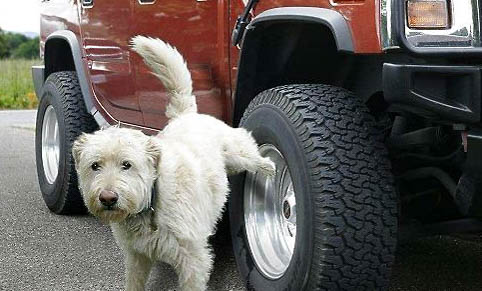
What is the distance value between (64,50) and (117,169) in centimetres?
305

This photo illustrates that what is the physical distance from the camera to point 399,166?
12.0 ft

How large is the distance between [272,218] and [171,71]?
0.91 metres

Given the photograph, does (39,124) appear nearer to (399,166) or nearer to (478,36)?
(399,166)

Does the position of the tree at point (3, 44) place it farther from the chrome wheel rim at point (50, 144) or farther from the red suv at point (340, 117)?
the red suv at point (340, 117)

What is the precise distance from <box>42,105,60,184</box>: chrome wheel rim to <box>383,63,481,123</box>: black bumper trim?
376 cm

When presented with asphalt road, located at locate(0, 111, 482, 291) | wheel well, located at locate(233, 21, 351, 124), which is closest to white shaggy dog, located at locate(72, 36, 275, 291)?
wheel well, located at locate(233, 21, 351, 124)

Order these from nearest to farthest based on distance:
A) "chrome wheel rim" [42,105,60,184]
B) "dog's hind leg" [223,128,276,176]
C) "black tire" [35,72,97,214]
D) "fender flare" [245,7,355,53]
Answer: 1. "fender flare" [245,7,355,53]
2. "dog's hind leg" [223,128,276,176]
3. "black tire" [35,72,97,214]
4. "chrome wheel rim" [42,105,60,184]

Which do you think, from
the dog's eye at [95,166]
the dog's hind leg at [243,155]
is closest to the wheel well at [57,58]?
the dog's hind leg at [243,155]

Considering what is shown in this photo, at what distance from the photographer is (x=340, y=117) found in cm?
320

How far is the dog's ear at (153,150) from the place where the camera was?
3.37m

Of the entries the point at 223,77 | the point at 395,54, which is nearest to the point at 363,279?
the point at 395,54

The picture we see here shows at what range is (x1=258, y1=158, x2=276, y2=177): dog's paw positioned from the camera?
3658mm

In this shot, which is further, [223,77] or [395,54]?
[223,77]

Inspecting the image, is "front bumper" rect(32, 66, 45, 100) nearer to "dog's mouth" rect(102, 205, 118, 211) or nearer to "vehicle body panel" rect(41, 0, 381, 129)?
"vehicle body panel" rect(41, 0, 381, 129)
